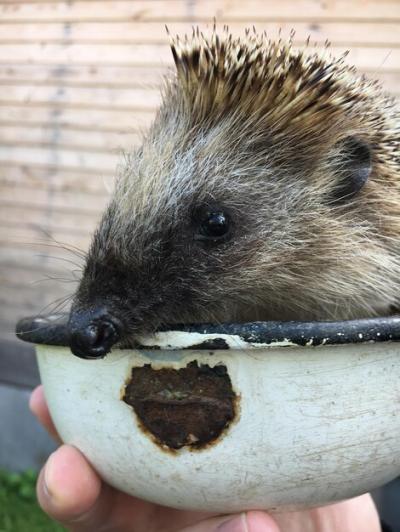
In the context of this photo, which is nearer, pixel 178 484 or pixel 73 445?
pixel 178 484

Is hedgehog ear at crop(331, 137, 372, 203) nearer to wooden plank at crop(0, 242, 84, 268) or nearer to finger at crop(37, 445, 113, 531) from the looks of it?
finger at crop(37, 445, 113, 531)

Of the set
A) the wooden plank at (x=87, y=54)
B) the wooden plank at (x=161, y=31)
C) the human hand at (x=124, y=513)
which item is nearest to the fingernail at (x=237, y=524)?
the human hand at (x=124, y=513)

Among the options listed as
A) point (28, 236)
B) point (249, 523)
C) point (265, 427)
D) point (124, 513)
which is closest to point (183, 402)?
point (265, 427)

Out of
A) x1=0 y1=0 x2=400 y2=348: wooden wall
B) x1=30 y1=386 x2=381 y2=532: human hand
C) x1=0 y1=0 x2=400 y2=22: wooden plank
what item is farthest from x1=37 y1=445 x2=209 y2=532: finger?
x1=0 y1=0 x2=400 y2=22: wooden plank

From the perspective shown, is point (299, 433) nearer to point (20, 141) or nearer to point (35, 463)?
point (35, 463)

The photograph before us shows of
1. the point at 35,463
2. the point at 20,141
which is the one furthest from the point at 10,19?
the point at 35,463

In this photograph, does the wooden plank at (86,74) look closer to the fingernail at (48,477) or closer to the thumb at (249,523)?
the fingernail at (48,477)
